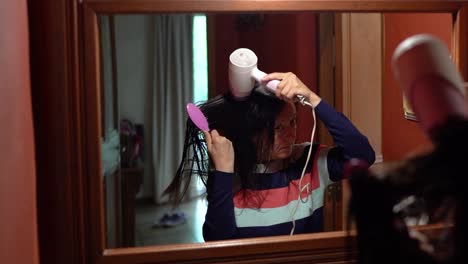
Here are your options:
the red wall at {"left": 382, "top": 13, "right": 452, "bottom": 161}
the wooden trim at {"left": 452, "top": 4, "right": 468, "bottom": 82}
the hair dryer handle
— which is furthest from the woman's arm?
the wooden trim at {"left": 452, "top": 4, "right": 468, "bottom": 82}

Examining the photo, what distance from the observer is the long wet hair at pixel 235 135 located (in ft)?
2.56

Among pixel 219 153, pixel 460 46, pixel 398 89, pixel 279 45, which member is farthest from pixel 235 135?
pixel 460 46

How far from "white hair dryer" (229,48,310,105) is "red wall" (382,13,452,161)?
0.50ft

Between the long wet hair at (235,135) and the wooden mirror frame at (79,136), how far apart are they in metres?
0.12

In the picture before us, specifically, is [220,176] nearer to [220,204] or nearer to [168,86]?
[220,204]

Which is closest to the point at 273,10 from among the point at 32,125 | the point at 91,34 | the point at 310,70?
the point at 310,70

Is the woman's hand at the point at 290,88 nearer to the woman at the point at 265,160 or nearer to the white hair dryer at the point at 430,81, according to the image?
the woman at the point at 265,160

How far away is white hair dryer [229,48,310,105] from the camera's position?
757 millimetres

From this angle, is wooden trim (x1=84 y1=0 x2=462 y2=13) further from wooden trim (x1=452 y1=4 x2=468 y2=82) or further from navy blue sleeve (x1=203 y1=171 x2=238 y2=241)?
navy blue sleeve (x1=203 y1=171 x2=238 y2=241)

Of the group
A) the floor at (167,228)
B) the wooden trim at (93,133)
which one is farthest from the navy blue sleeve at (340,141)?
the wooden trim at (93,133)

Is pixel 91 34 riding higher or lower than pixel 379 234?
higher

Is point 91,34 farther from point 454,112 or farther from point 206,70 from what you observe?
point 454,112

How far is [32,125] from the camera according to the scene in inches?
25.5

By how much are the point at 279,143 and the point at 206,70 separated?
0.16 m
